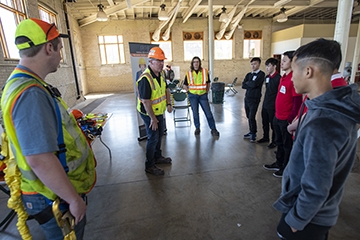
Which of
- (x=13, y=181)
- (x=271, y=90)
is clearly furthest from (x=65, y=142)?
(x=271, y=90)

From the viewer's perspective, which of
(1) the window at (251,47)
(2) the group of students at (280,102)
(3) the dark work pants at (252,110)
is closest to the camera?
(2) the group of students at (280,102)

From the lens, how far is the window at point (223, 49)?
14211mm

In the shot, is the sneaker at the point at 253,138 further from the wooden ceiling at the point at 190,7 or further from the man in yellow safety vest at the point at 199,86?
the wooden ceiling at the point at 190,7

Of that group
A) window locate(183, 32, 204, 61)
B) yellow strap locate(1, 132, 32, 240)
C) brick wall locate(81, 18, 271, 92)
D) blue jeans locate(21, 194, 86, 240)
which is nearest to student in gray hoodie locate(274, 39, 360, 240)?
blue jeans locate(21, 194, 86, 240)

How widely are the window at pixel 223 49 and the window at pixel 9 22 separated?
11244mm

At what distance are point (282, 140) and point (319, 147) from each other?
7.15 feet

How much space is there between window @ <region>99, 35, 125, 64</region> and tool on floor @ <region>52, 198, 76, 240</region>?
13592mm

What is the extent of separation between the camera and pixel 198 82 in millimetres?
4156

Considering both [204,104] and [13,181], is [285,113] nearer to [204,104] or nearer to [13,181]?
[204,104]

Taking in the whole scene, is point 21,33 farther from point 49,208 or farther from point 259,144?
point 259,144

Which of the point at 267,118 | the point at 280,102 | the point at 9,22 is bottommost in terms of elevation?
the point at 267,118

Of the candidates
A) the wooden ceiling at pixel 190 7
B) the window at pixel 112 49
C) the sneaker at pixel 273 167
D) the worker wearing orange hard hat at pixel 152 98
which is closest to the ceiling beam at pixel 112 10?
the wooden ceiling at pixel 190 7

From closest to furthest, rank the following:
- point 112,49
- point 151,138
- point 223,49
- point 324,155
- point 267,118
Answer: point 324,155, point 151,138, point 267,118, point 112,49, point 223,49

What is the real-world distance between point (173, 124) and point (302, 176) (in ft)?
14.8
